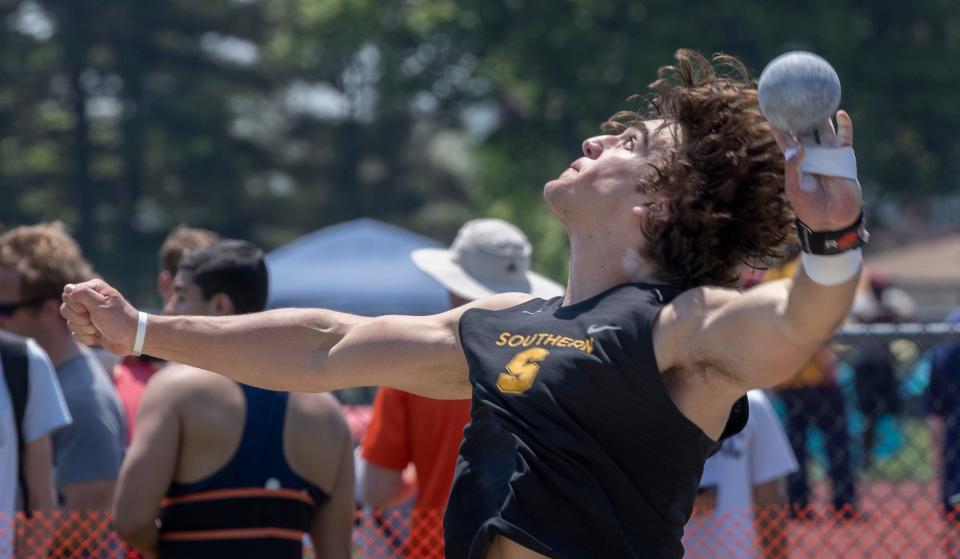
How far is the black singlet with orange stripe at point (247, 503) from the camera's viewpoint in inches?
156

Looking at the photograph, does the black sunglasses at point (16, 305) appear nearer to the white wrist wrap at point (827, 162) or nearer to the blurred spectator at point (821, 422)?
the white wrist wrap at point (827, 162)

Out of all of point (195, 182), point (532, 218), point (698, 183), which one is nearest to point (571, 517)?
point (698, 183)

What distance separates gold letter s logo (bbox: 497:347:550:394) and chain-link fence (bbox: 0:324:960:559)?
195 centimetres

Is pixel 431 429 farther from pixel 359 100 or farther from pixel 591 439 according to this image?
pixel 359 100

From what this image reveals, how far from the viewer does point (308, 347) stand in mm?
3004

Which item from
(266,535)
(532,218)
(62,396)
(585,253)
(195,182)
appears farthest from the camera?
(195,182)

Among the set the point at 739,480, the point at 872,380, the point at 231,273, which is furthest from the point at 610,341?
the point at 872,380

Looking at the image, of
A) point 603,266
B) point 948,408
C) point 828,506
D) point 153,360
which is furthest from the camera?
→ point 828,506

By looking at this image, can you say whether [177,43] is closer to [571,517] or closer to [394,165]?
[394,165]

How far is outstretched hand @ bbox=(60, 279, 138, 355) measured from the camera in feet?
9.41

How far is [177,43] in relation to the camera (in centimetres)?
3209

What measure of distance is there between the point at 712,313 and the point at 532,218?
26.8 m

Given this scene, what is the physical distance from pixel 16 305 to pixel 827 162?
355cm

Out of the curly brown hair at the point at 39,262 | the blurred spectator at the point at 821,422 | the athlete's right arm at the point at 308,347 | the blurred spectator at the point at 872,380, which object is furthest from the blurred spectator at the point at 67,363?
the blurred spectator at the point at 872,380
